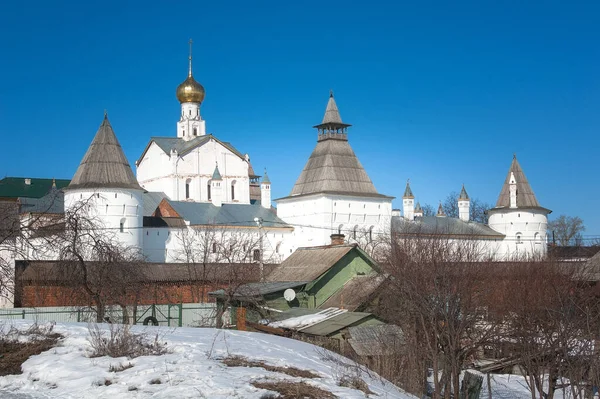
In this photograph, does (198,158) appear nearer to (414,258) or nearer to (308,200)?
(308,200)

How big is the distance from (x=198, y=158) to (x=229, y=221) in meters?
12.0

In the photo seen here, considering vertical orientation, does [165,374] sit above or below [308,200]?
below

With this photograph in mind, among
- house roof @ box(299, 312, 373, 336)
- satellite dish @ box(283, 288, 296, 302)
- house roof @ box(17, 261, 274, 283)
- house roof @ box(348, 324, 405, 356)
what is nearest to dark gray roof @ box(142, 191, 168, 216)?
house roof @ box(17, 261, 274, 283)

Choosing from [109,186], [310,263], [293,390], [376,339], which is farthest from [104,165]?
[293,390]

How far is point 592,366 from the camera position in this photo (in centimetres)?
1184

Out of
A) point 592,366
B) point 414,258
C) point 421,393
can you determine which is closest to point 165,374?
point 421,393

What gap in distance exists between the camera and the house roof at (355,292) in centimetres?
2196

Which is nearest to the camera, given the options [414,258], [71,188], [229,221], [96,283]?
[96,283]

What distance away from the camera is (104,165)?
4441 centimetres

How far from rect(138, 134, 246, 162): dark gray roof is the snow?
5288 centimetres

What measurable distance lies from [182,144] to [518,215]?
25462 millimetres

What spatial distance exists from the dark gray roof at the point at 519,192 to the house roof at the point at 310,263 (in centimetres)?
3624

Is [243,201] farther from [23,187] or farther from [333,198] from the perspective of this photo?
[23,187]

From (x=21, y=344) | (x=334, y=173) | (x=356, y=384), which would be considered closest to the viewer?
(x=356, y=384)
